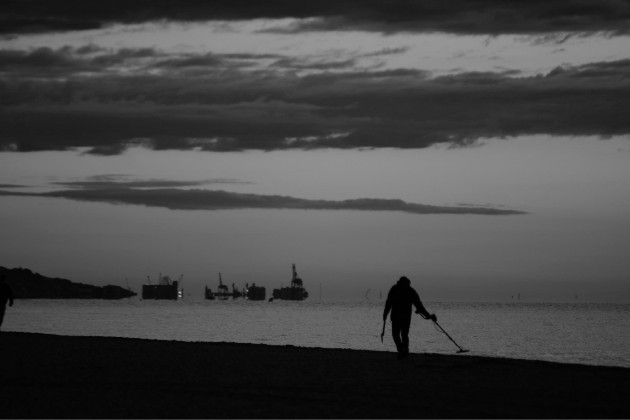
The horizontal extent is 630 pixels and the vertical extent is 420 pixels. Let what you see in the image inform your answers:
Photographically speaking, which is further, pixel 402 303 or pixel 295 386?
pixel 402 303

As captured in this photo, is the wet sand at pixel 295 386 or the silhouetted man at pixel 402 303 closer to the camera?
the wet sand at pixel 295 386

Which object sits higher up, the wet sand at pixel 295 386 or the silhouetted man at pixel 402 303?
the silhouetted man at pixel 402 303

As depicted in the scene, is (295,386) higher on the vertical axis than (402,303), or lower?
lower

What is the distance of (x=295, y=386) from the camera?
17.0 metres

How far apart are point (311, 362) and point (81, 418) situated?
9.28 meters

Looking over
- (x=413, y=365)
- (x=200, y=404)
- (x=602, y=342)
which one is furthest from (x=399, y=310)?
(x=602, y=342)

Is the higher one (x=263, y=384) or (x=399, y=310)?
(x=399, y=310)

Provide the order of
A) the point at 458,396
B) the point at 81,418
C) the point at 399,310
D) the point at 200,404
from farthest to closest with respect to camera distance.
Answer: the point at 399,310 < the point at 458,396 < the point at 200,404 < the point at 81,418

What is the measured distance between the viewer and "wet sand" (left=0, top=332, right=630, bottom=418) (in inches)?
550

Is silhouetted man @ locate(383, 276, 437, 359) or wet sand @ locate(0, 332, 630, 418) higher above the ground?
silhouetted man @ locate(383, 276, 437, 359)

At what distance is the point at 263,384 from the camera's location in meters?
17.3

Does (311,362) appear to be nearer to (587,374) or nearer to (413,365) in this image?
(413,365)

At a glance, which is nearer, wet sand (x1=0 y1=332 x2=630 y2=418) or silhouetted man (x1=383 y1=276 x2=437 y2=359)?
wet sand (x1=0 y1=332 x2=630 y2=418)

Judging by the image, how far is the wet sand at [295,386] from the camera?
45.8ft
